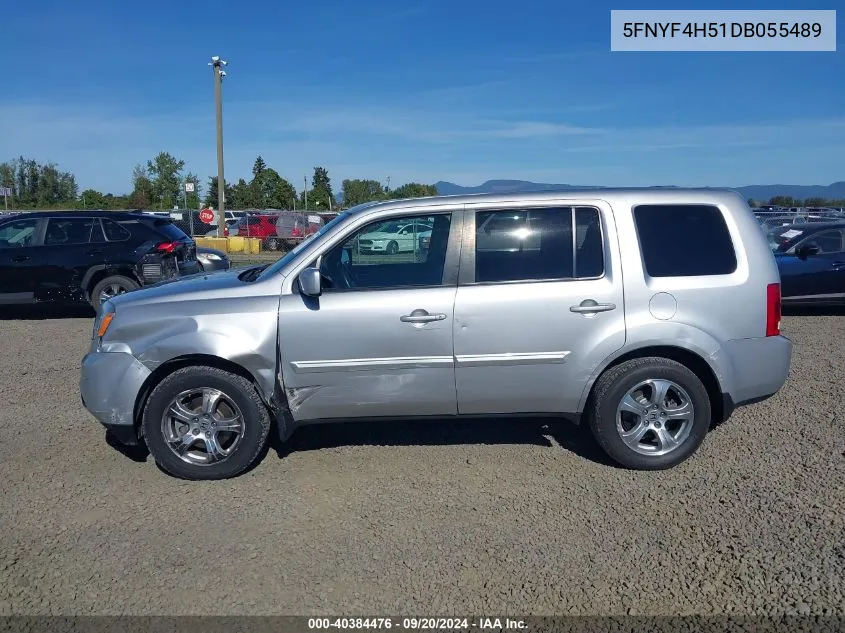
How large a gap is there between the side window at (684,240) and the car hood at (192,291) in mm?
2440

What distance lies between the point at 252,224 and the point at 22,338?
72.9ft

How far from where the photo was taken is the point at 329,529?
405 cm

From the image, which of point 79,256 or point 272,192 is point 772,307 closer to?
point 79,256

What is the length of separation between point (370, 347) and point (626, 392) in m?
1.67

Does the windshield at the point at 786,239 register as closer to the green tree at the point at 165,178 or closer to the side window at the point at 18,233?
the side window at the point at 18,233

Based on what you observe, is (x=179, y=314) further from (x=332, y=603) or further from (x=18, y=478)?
(x=332, y=603)

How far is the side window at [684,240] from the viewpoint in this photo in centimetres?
477

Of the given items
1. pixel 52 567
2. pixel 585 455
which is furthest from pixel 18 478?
pixel 585 455

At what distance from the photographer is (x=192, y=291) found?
15.7 ft

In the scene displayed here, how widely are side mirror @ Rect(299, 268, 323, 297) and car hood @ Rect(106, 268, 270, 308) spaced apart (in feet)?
0.98

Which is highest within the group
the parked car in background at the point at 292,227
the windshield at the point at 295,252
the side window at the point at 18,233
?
the parked car in background at the point at 292,227

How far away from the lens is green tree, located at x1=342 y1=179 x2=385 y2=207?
196 ft

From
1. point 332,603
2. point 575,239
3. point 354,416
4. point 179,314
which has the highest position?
point 575,239

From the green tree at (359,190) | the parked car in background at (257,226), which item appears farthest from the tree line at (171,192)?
the parked car in background at (257,226)
